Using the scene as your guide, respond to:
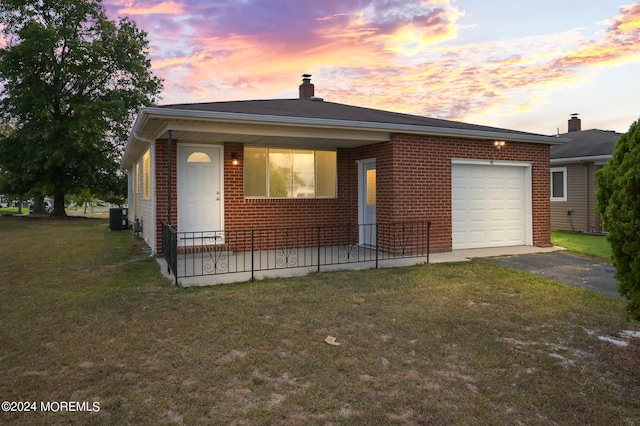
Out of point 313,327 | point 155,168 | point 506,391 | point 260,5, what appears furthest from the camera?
point 260,5

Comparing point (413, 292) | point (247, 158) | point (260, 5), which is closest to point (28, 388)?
point (413, 292)

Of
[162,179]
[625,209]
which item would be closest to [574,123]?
[162,179]

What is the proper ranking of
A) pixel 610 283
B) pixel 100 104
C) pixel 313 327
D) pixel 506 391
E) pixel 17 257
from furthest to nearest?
1. pixel 100 104
2. pixel 17 257
3. pixel 610 283
4. pixel 313 327
5. pixel 506 391

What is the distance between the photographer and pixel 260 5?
1081 cm

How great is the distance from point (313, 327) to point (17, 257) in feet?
28.3

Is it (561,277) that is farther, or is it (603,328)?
(561,277)

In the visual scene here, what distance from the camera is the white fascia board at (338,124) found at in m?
7.33

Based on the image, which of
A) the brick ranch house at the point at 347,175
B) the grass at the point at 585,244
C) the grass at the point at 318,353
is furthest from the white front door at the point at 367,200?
the grass at the point at 585,244

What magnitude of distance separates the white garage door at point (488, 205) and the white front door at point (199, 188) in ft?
18.3

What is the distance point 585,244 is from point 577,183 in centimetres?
443

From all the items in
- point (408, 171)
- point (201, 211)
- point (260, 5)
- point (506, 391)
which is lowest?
point (506, 391)

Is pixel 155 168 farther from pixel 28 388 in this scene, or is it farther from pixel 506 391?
pixel 506 391

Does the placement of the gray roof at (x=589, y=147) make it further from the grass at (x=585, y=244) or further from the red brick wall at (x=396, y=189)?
the red brick wall at (x=396, y=189)

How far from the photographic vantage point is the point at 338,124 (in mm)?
8656
